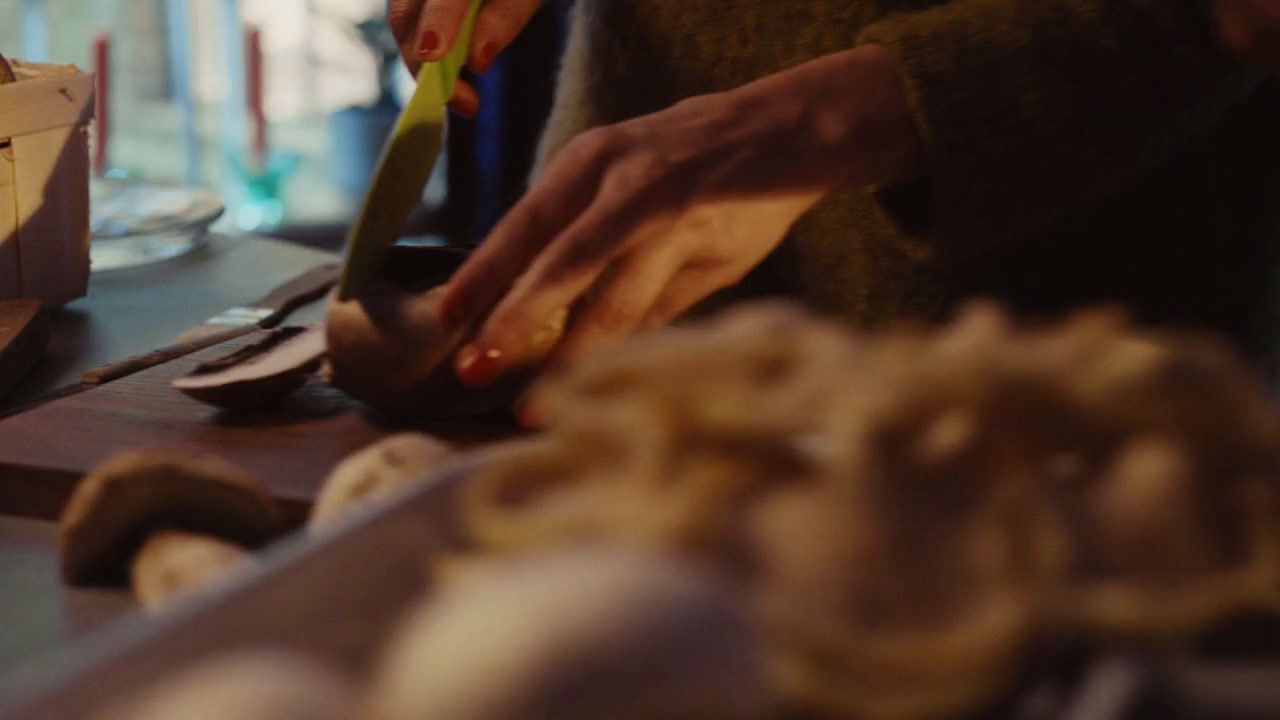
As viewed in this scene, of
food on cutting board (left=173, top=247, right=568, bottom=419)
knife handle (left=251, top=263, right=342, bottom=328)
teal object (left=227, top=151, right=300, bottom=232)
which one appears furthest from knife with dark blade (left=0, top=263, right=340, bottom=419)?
teal object (left=227, top=151, right=300, bottom=232)

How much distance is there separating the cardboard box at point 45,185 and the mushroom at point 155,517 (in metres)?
0.72

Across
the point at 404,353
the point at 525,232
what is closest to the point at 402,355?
the point at 404,353

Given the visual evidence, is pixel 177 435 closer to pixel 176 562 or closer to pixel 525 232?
pixel 525 232

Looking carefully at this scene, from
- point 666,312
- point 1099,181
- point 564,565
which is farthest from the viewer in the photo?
point 1099,181

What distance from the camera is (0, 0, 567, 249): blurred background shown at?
3393 mm

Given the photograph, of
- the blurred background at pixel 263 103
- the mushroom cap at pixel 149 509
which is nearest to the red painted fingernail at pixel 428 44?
the mushroom cap at pixel 149 509

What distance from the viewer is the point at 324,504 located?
0.56 meters

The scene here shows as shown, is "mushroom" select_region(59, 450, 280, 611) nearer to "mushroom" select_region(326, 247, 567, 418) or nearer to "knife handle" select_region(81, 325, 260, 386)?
"mushroom" select_region(326, 247, 567, 418)

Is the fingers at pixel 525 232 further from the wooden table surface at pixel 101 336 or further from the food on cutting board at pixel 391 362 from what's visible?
the wooden table surface at pixel 101 336

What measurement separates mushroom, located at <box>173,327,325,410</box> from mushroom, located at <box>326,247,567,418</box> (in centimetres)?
4

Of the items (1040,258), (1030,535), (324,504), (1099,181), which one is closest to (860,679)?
(1030,535)

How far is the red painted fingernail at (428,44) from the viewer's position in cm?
102

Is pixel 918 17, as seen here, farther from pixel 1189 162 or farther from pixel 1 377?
pixel 1 377

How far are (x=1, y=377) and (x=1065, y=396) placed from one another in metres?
0.83
